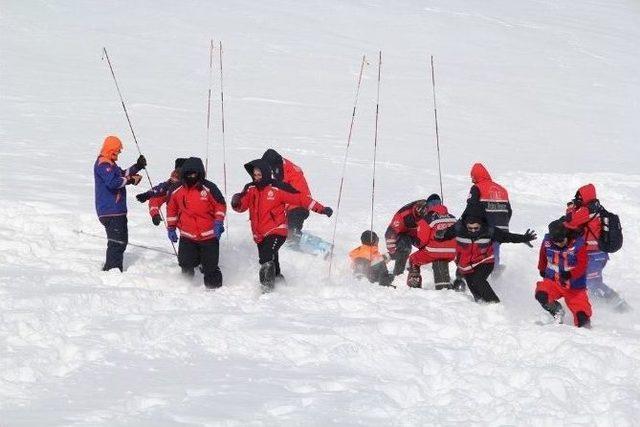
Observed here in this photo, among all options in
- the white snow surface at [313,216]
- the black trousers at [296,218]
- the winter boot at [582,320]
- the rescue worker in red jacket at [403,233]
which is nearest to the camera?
the white snow surface at [313,216]

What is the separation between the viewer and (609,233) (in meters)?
9.00

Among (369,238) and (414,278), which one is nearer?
(414,278)

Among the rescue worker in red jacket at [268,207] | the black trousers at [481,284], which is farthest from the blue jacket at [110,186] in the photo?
the black trousers at [481,284]

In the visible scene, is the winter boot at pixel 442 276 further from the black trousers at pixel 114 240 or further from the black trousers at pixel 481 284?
the black trousers at pixel 114 240

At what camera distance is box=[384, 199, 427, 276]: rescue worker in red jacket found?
10.2 m

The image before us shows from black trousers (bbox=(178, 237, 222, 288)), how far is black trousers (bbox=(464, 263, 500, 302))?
8.76 feet

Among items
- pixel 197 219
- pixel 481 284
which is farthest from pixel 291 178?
pixel 481 284

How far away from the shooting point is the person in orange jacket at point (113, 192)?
9000mm

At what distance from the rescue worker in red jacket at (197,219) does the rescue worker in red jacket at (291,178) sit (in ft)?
3.84

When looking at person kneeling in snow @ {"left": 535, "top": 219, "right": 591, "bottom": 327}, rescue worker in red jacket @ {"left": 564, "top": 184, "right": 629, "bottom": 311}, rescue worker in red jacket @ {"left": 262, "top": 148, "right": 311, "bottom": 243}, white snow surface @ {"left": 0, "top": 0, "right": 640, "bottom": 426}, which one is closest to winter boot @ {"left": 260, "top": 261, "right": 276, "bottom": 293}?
white snow surface @ {"left": 0, "top": 0, "right": 640, "bottom": 426}

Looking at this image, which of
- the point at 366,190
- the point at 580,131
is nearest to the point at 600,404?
the point at 366,190

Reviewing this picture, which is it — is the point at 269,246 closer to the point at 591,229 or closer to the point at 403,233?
the point at 403,233

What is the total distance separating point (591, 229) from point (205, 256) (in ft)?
13.7

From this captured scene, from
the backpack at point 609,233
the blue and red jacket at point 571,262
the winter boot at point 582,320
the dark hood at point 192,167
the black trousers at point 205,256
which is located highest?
the dark hood at point 192,167
